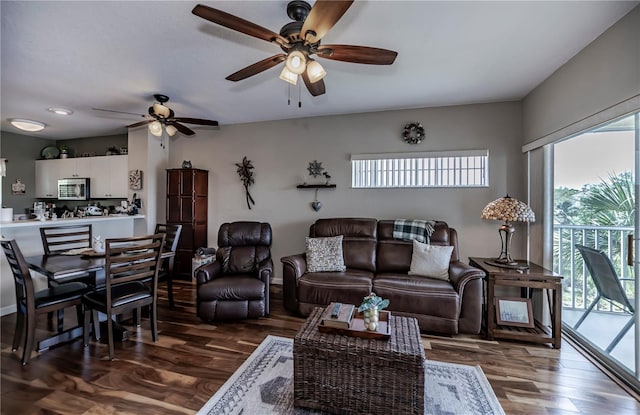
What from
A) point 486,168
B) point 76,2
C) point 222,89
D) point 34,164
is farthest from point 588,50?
point 34,164

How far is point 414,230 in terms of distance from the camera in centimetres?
353

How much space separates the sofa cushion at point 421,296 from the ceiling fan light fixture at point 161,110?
10.2 ft

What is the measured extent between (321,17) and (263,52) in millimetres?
1142

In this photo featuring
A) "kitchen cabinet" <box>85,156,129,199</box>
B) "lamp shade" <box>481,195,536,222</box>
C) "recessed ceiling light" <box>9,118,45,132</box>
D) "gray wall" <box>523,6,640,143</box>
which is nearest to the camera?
"gray wall" <box>523,6,640,143</box>

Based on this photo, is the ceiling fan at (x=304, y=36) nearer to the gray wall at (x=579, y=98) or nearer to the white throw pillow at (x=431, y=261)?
the gray wall at (x=579, y=98)

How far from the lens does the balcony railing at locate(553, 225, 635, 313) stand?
263 cm

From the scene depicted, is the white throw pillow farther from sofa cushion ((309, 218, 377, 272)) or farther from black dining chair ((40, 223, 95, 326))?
black dining chair ((40, 223, 95, 326))

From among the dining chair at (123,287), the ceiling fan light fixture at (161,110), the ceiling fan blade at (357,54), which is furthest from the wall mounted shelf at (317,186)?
the ceiling fan blade at (357,54)

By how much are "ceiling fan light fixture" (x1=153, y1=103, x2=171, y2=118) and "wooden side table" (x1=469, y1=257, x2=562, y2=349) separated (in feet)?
13.0

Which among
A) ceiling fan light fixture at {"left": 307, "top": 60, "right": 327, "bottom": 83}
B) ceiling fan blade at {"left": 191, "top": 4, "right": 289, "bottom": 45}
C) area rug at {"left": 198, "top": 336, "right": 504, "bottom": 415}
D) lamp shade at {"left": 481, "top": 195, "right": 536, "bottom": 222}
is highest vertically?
ceiling fan blade at {"left": 191, "top": 4, "right": 289, "bottom": 45}

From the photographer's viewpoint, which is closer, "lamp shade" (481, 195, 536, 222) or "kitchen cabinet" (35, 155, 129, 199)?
"lamp shade" (481, 195, 536, 222)

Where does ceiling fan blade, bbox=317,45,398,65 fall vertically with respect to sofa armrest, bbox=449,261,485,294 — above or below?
above

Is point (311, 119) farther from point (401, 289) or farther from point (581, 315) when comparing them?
point (581, 315)

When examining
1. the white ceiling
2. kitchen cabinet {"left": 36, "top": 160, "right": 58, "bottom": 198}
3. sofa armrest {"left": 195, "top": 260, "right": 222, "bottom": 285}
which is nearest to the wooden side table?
the white ceiling
